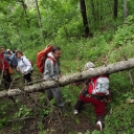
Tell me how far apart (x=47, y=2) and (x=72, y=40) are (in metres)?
2.39

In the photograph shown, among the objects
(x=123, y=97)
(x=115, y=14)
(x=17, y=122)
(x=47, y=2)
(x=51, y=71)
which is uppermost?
(x=47, y=2)

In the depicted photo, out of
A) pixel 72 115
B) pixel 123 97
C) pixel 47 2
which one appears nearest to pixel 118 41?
pixel 123 97

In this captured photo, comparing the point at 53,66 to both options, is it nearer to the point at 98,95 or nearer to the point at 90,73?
the point at 90,73

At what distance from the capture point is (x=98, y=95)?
543cm

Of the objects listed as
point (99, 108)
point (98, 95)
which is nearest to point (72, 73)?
point (98, 95)

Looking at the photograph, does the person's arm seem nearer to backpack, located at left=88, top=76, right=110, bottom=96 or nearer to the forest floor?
the forest floor

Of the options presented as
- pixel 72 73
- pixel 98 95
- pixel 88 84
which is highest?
pixel 72 73

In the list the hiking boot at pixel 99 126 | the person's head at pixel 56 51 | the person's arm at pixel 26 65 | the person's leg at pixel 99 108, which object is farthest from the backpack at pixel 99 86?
the person's arm at pixel 26 65

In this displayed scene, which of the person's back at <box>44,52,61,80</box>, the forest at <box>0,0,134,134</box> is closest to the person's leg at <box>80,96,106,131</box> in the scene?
the forest at <box>0,0,134,134</box>

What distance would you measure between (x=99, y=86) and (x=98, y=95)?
→ 272mm

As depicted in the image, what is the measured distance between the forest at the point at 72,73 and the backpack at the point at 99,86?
0.25 m

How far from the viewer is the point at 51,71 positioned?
17.3 feet

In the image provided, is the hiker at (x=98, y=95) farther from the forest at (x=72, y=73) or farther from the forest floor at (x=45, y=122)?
the forest floor at (x=45, y=122)

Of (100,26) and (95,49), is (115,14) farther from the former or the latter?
(95,49)
